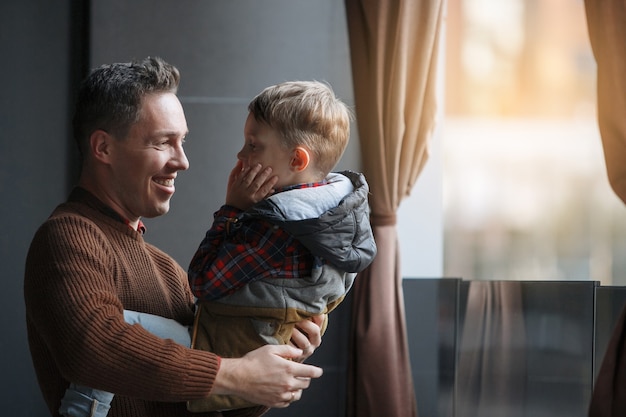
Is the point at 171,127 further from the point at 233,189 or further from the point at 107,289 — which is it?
the point at 107,289

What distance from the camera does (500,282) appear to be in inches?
162

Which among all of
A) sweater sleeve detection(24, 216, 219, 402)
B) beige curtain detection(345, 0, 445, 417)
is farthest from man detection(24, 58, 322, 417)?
beige curtain detection(345, 0, 445, 417)

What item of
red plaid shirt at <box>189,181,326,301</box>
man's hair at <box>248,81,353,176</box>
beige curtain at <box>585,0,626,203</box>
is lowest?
red plaid shirt at <box>189,181,326,301</box>

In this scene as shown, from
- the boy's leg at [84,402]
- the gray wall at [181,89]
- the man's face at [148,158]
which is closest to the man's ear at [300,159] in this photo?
the man's face at [148,158]

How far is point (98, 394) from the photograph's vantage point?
74.9 inches

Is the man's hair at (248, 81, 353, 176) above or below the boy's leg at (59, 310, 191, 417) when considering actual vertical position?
above

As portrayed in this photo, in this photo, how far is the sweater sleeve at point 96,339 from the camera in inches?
69.3

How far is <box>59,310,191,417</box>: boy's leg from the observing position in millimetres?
1888

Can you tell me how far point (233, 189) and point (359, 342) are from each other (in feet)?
7.96

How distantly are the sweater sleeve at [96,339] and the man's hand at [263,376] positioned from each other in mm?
36

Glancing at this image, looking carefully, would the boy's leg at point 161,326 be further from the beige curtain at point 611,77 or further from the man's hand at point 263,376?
the beige curtain at point 611,77

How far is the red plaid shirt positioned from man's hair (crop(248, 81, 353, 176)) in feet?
0.82

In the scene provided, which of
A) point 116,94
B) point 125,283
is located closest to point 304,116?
point 116,94

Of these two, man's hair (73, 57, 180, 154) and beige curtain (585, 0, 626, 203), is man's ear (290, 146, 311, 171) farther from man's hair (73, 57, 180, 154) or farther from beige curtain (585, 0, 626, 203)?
beige curtain (585, 0, 626, 203)
